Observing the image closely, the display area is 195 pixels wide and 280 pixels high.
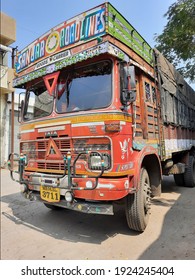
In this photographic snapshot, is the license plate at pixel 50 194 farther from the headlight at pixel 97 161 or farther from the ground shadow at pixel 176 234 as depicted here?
the ground shadow at pixel 176 234

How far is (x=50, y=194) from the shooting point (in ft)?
10.6

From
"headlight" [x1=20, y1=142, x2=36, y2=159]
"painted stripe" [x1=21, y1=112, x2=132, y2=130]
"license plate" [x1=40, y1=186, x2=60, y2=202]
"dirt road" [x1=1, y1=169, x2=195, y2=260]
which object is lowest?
"dirt road" [x1=1, y1=169, x2=195, y2=260]

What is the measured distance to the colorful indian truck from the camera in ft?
9.54

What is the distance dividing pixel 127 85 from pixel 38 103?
1718 mm

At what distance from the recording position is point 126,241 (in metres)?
3.21

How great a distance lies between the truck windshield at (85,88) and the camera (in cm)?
309

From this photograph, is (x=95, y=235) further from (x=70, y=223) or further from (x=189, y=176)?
(x=189, y=176)

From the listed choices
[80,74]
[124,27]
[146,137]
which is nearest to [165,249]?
[146,137]

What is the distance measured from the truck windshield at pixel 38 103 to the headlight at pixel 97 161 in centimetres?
114

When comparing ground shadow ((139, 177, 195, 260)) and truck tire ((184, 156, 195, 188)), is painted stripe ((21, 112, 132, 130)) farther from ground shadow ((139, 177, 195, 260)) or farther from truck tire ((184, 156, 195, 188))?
truck tire ((184, 156, 195, 188))

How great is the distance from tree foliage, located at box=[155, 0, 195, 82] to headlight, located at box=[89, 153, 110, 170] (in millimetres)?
7258

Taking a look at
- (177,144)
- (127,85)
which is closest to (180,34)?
(177,144)

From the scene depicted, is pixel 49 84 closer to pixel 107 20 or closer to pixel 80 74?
pixel 80 74

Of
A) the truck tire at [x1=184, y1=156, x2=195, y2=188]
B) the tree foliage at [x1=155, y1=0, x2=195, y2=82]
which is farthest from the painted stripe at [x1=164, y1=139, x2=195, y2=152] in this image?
the tree foliage at [x1=155, y1=0, x2=195, y2=82]
